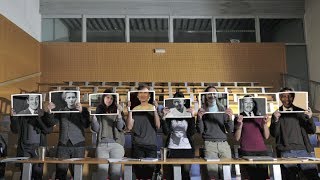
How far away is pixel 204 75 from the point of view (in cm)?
938

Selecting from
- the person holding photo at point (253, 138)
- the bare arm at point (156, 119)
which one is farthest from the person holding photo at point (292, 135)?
the bare arm at point (156, 119)

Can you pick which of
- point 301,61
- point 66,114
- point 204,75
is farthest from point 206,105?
point 301,61

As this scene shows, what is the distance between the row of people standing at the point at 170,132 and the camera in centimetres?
381

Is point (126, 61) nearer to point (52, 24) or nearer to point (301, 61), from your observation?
point (52, 24)

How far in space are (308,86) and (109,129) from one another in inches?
253

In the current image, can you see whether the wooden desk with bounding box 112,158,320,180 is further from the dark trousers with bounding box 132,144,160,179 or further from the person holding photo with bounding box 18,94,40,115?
the person holding photo with bounding box 18,94,40,115

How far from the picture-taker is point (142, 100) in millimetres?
3820

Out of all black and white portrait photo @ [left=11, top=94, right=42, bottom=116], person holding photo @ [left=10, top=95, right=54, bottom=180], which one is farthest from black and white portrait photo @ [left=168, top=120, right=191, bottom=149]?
black and white portrait photo @ [left=11, top=94, right=42, bottom=116]

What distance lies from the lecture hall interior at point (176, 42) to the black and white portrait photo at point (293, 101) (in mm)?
5028

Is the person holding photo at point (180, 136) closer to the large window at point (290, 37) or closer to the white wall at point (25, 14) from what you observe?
the white wall at point (25, 14)

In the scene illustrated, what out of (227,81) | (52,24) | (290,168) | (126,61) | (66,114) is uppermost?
(52,24)

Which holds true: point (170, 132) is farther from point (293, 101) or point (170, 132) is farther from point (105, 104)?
point (293, 101)

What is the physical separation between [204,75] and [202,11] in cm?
173

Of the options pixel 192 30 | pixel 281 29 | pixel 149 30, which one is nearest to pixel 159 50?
pixel 149 30
